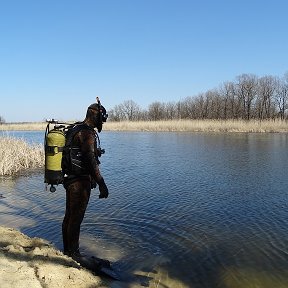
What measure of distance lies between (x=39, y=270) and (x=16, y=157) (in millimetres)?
12178

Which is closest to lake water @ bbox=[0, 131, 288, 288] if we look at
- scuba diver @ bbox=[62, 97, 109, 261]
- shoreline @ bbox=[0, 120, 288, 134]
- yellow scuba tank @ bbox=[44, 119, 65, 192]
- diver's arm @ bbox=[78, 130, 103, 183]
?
scuba diver @ bbox=[62, 97, 109, 261]

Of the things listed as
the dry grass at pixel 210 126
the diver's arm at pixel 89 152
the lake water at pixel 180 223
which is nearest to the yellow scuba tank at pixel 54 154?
the diver's arm at pixel 89 152

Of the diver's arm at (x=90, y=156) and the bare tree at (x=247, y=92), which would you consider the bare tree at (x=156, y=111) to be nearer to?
the bare tree at (x=247, y=92)

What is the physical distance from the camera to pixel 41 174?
48.8ft

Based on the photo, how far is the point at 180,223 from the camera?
7887 mm

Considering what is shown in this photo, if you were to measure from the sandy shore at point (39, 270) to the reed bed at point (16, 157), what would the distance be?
9832 millimetres

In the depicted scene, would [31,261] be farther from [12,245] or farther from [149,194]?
[149,194]

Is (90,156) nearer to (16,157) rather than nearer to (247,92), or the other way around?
(16,157)

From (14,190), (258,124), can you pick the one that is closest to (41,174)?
(14,190)

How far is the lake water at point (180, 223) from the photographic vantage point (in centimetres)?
546

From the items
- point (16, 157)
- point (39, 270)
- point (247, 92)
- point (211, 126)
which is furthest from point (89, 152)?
point (247, 92)

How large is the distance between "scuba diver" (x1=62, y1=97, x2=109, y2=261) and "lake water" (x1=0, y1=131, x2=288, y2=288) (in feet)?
3.13

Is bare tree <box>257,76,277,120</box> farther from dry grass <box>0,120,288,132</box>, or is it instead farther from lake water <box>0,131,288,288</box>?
lake water <box>0,131,288,288</box>

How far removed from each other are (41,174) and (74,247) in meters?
10.2
